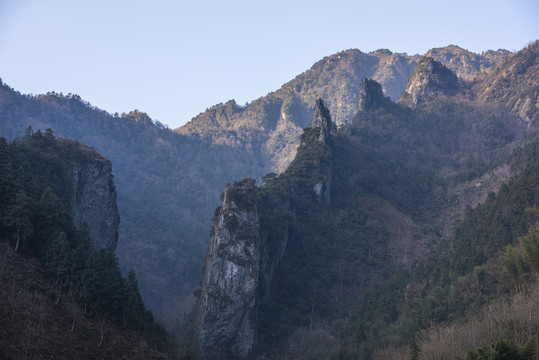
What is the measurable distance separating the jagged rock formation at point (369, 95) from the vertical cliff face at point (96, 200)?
286 feet

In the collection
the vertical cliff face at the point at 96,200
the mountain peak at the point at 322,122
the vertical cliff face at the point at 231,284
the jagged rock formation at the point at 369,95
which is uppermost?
the jagged rock formation at the point at 369,95

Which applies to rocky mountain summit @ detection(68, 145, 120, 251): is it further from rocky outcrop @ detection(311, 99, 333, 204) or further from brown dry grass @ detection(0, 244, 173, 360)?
rocky outcrop @ detection(311, 99, 333, 204)

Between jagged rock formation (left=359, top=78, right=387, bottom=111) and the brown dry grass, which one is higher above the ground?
jagged rock formation (left=359, top=78, right=387, bottom=111)

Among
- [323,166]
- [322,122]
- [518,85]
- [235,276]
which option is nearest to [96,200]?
[235,276]

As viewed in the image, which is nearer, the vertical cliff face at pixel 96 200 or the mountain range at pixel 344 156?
the vertical cliff face at pixel 96 200

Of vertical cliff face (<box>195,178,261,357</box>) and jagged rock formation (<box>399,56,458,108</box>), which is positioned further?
jagged rock formation (<box>399,56,458,108</box>)

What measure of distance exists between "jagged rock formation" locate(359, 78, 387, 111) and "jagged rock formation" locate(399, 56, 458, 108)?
14650 mm

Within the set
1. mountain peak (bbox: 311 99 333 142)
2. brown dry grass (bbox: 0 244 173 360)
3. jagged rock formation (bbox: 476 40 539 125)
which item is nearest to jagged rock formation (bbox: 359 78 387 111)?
jagged rock formation (bbox: 476 40 539 125)

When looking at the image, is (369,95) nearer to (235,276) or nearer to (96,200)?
(235,276)

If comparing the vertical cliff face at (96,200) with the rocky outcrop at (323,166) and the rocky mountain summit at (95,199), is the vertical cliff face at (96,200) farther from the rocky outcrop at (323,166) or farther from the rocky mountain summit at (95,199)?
the rocky outcrop at (323,166)

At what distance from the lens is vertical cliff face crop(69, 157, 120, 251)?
63169mm

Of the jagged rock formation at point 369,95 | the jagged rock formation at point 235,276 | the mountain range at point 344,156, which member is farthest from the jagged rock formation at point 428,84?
the jagged rock formation at point 235,276

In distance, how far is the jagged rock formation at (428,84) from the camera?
152 meters

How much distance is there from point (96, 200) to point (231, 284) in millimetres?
20713
